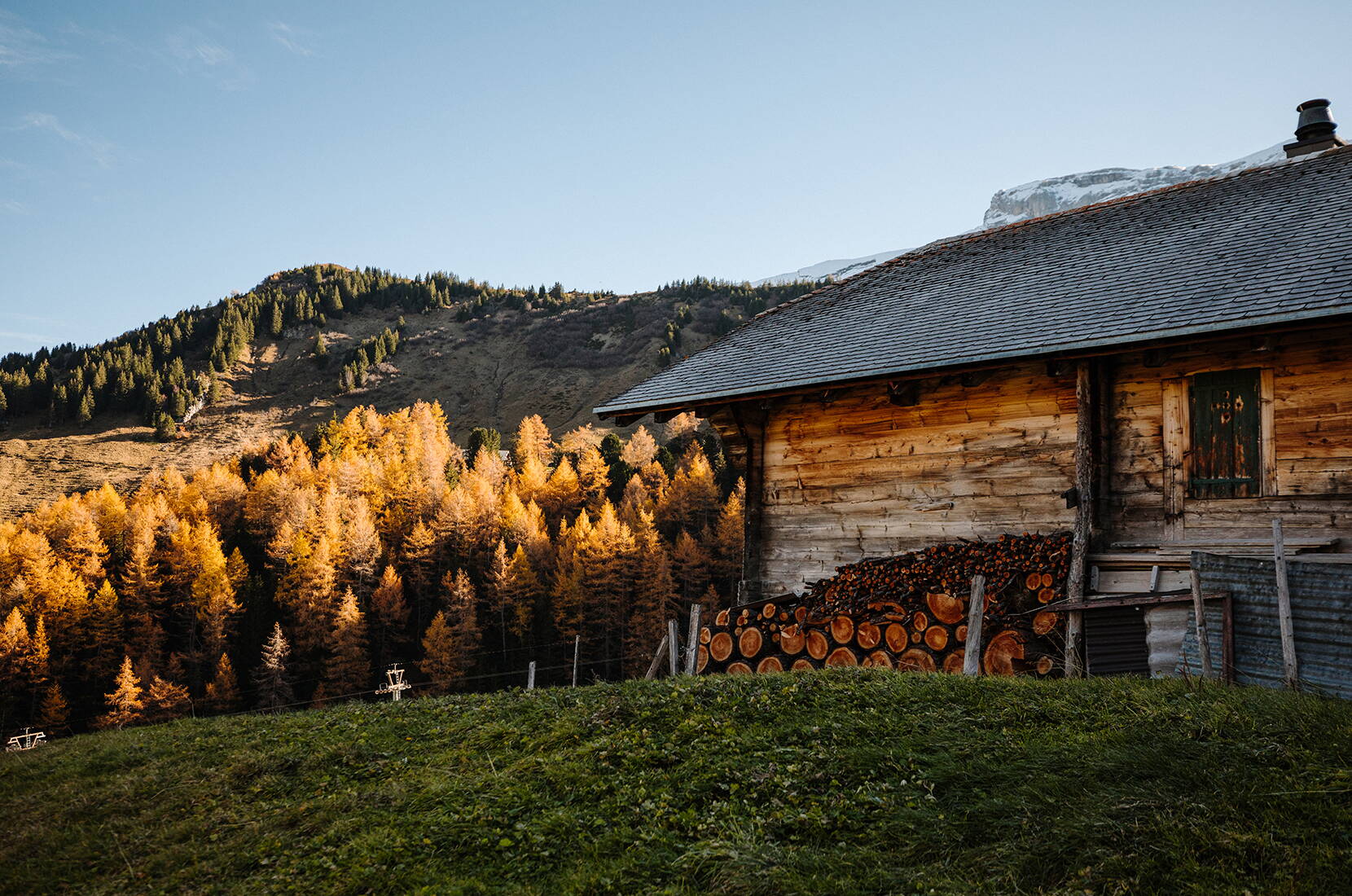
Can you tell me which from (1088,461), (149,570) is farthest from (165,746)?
(149,570)

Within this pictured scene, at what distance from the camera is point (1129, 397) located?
9.78 metres

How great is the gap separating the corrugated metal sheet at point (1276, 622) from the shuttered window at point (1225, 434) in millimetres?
2040

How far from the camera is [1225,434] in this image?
9.13 metres

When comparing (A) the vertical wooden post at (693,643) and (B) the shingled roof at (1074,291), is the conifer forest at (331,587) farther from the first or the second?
(B) the shingled roof at (1074,291)

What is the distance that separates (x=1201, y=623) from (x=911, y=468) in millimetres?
4606

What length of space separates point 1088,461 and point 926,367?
2310 mm

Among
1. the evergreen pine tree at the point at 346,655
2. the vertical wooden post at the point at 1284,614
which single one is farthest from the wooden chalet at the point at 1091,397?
the evergreen pine tree at the point at 346,655

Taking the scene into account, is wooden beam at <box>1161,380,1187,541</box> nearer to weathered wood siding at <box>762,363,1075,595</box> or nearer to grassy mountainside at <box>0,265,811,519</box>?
weathered wood siding at <box>762,363,1075,595</box>

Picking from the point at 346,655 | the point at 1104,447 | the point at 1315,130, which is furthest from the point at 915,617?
the point at 346,655

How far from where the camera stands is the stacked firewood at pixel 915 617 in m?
9.34

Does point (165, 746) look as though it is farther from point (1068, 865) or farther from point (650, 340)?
point (650, 340)

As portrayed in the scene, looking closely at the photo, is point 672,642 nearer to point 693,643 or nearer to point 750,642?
point 693,643

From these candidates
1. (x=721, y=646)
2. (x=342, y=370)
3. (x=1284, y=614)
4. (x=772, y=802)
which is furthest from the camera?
(x=342, y=370)

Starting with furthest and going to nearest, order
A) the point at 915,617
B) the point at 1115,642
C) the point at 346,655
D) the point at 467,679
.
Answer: the point at 346,655 < the point at 467,679 < the point at 915,617 < the point at 1115,642
